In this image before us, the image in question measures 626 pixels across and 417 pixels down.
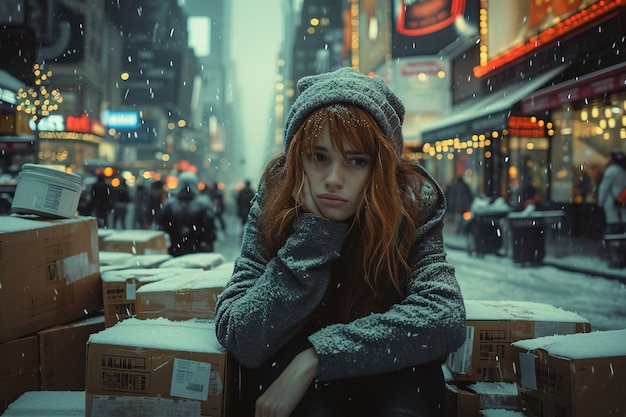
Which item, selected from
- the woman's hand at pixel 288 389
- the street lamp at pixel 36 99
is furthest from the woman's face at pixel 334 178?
the street lamp at pixel 36 99

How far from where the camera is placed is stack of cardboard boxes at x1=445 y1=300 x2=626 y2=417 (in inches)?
67.0

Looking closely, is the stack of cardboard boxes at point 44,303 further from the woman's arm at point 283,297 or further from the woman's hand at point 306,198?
the woman's hand at point 306,198

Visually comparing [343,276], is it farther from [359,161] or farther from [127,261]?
[127,261]

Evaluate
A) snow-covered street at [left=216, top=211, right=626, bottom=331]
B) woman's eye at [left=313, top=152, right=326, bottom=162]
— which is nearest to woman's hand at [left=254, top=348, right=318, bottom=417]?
woman's eye at [left=313, top=152, right=326, bottom=162]

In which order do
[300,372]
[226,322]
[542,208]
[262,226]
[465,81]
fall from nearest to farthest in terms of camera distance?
1. [300,372]
2. [226,322]
3. [262,226]
4. [542,208]
5. [465,81]

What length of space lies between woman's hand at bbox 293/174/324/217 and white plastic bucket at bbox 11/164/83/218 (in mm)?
1801

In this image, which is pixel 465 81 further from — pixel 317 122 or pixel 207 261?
pixel 317 122

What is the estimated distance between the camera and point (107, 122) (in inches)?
2009

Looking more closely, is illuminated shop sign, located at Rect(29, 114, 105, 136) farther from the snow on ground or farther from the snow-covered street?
the snow on ground

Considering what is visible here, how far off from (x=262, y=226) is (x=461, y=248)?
12846 mm

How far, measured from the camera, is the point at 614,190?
966 centimetres

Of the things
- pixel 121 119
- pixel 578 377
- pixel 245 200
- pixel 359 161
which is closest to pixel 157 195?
pixel 245 200

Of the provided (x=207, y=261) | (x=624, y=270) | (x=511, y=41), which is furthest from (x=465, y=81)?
(x=207, y=261)

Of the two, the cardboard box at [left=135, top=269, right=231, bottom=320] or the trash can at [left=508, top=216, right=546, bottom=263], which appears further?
the trash can at [left=508, top=216, right=546, bottom=263]
